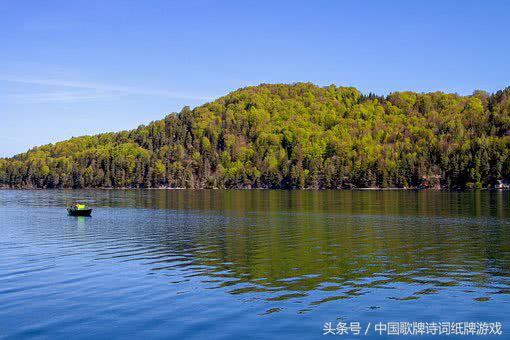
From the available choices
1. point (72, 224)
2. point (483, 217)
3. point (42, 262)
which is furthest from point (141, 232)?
point (483, 217)

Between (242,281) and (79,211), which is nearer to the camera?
(242,281)

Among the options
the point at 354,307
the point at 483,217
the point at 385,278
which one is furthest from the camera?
the point at 483,217

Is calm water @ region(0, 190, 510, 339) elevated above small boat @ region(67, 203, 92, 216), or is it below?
below

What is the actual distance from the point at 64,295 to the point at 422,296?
74.1 ft

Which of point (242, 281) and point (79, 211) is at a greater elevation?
point (79, 211)

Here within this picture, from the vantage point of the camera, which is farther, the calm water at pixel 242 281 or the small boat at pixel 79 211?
the small boat at pixel 79 211

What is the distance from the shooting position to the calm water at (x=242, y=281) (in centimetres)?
2762

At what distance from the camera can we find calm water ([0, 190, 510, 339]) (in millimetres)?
27616

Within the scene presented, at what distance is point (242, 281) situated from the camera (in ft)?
123

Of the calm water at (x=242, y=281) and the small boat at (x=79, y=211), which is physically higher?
the small boat at (x=79, y=211)

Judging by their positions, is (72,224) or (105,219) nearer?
(72,224)

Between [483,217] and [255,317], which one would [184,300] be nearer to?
[255,317]

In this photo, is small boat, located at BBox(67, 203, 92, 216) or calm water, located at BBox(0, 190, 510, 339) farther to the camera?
small boat, located at BBox(67, 203, 92, 216)

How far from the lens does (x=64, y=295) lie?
33312mm
